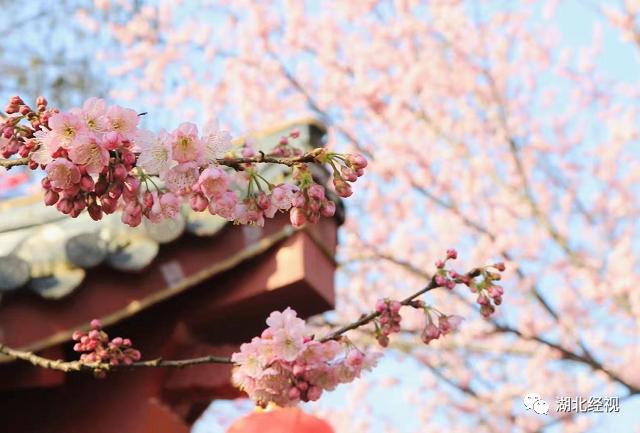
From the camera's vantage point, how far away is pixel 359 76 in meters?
11.7

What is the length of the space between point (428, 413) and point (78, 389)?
867cm

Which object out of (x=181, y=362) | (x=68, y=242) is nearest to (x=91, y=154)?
(x=181, y=362)

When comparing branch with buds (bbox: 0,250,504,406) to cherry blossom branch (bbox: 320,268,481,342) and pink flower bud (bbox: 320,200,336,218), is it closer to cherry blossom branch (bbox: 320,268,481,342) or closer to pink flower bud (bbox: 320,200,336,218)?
cherry blossom branch (bbox: 320,268,481,342)

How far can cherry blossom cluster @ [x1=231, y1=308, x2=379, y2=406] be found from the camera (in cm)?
242

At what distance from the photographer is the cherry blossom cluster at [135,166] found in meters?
1.90

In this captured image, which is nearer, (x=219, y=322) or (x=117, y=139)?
(x=117, y=139)

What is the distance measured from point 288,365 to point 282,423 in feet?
4.04

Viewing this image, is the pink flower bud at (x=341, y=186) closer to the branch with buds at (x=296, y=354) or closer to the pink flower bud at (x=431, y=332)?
the branch with buds at (x=296, y=354)

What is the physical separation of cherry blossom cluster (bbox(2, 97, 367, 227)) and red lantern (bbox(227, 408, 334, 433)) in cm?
158

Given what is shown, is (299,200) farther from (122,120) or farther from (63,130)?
(63,130)

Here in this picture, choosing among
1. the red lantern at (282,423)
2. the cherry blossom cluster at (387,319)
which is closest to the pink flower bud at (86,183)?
the cherry blossom cluster at (387,319)

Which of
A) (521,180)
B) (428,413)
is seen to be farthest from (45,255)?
(428,413)

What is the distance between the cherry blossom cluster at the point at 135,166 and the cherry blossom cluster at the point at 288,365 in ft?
1.23

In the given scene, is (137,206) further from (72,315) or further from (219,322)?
(219,322)
